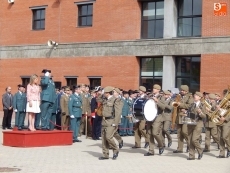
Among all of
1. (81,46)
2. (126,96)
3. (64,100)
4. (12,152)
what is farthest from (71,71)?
(12,152)

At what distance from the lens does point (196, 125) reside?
49.7ft

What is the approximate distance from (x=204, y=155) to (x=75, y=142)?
17.0ft

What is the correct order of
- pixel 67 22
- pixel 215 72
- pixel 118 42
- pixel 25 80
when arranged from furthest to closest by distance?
A: pixel 25 80 → pixel 67 22 → pixel 118 42 → pixel 215 72

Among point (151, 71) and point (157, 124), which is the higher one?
point (151, 71)

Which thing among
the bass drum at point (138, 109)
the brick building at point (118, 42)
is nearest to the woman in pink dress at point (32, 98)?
the bass drum at point (138, 109)

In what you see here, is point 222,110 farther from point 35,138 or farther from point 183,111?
point 35,138

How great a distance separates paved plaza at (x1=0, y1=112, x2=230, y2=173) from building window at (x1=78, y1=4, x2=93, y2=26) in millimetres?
16583

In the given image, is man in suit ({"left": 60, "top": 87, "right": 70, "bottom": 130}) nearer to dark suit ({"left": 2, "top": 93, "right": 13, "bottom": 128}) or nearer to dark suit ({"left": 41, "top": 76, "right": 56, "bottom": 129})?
dark suit ({"left": 41, "top": 76, "right": 56, "bottom": 129})

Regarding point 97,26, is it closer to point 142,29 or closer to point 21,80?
point 142,29

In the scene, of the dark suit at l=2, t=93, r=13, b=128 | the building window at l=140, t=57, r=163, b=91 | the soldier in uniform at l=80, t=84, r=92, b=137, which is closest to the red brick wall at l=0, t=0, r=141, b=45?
the building window at l=140, t=57, r=163, b=91

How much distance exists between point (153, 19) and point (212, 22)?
435 cm

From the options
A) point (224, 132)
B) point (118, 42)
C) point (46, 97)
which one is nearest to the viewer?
point (224, 132)

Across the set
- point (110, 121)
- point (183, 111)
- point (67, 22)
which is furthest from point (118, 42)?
point (110, 121)

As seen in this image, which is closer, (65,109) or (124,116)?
(65,109)
